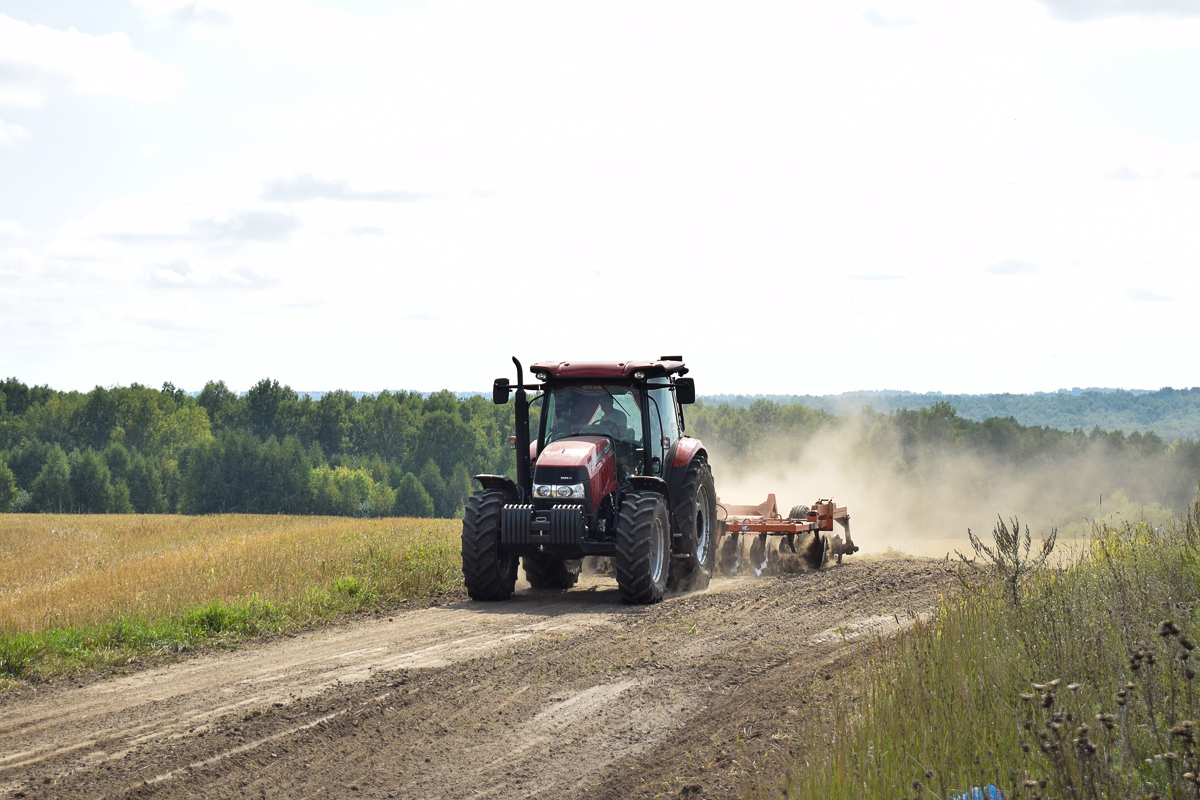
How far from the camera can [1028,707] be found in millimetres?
5402

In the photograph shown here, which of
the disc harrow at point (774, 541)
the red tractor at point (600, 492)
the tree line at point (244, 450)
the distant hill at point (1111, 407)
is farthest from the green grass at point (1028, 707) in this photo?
the distant hill at point (1111, 407)

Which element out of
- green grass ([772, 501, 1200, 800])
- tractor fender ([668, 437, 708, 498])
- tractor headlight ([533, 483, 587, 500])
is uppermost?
tractor fender ([668, 437, 708, 498])

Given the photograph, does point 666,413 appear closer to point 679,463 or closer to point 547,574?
point 679,463

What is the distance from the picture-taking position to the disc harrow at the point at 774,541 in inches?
650

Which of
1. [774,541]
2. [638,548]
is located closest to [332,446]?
[774,541]

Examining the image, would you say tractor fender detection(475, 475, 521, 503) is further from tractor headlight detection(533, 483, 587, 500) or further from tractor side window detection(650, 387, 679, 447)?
tractor side window detection(650, 387, 679, 447)

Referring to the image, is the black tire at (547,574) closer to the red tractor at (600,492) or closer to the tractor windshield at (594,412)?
the red tractor at (600,492)

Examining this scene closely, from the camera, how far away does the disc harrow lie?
1652 cm

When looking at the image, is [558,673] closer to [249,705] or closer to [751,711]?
[751,711]

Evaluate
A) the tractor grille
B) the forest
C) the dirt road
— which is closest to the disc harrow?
the tractor grille

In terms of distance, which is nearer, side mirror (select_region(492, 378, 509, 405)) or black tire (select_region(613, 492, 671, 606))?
black tire (select_region(613, 492, 671, 606))

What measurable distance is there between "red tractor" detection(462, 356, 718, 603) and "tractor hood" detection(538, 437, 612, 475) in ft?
0.05

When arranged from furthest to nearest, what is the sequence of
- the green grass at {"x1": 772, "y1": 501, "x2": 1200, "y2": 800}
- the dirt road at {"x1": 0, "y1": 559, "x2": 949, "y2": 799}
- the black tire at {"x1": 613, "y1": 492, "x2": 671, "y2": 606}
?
the black tire at {"x1": 613, "y1": 492, "x2": 671, "y2": 606}
the dirt road at {"x1": 0, "y1": 559, "x2": 949, "y2": 799}
the green grass at {"x1": 772, "y1": 501, "x2": 1200, "y2": 800}

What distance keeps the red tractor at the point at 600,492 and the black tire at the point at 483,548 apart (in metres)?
0.01
